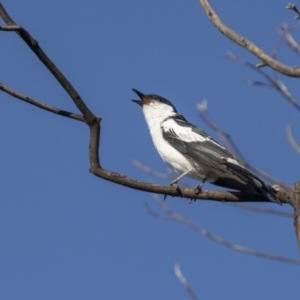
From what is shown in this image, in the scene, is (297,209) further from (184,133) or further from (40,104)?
(184,133)

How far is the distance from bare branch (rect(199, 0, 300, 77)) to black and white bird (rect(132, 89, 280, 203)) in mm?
2840

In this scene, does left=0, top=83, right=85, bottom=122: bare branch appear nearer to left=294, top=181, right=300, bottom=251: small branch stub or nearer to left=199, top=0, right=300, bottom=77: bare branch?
left=199, top=0, right=300, bottom=77: bare branch

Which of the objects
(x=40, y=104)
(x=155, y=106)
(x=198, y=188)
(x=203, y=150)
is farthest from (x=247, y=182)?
(x=155, y=106)

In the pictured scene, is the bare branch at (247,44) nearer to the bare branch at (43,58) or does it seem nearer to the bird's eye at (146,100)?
the bare branch at (43,58)

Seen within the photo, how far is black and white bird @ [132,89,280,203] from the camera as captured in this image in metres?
6.64

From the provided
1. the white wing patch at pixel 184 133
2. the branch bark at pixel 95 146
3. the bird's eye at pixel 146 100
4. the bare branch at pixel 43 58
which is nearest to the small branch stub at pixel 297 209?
the branch bark at pixel 95 146

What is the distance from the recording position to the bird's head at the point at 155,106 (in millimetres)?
8430

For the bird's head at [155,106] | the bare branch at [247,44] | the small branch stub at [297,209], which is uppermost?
the bird's head at [155,106]

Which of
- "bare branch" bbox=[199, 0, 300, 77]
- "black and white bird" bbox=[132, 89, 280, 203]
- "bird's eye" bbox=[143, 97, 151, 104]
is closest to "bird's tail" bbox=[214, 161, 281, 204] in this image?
"black and white bird" bbox=[132, 89, 280, 203]

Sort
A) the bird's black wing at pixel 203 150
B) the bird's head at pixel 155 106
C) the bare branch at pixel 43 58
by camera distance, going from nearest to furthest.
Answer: the bare branch at pixel 43 58 < the bird's black wing at pixel 203 150 < the bird's head at pixel 155 106

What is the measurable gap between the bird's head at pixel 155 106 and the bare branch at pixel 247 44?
517 cm

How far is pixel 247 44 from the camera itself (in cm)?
279

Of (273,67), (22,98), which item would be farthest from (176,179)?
(273,67)

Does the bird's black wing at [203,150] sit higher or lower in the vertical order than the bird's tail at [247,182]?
higher
